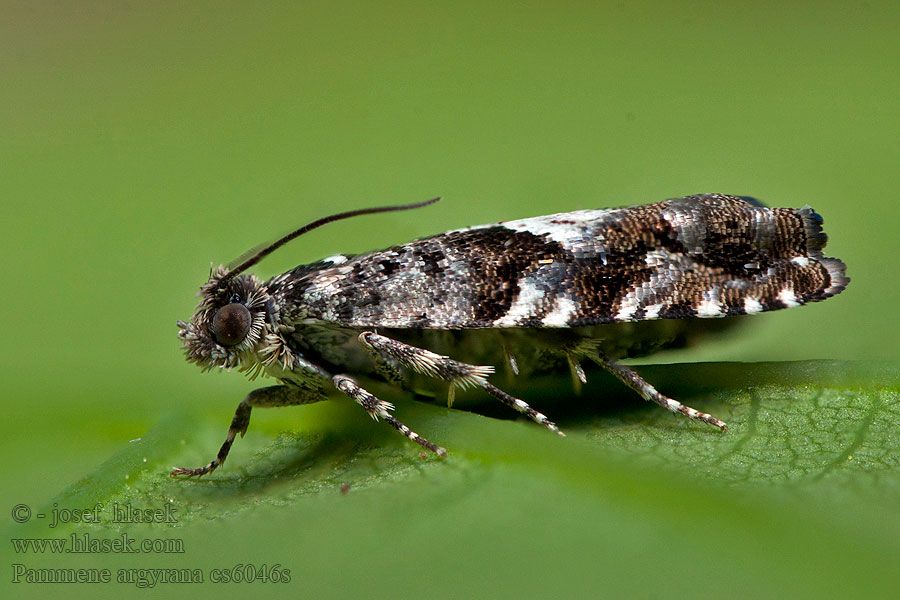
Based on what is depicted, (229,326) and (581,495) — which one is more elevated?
(229,326)

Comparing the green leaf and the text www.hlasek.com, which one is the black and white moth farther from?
the text www.hlasek.com

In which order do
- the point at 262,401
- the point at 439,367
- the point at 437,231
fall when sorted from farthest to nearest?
1. the point at 437,231
2. the point at 262,401
3. the point at 439,367

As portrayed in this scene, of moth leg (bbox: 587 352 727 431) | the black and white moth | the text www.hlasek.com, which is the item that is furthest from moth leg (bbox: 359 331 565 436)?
the text www.hlasek.com

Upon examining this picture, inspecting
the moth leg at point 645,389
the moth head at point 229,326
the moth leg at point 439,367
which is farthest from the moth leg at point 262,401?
the moth leg at point 645,389

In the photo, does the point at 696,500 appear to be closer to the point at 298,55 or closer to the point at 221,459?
the point at 221,459

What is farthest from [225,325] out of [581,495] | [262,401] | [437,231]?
[581,495]

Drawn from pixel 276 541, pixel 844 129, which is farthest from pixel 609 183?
pixel 276 541

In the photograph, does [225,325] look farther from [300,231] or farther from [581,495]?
[581,495]
